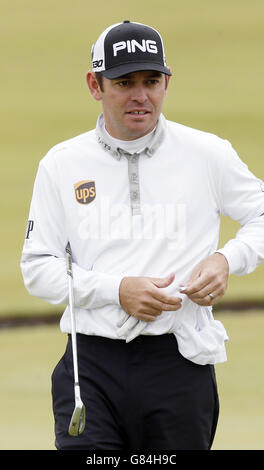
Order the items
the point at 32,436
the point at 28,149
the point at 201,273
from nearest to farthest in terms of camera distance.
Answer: the point at 201,273 < the point at 32,436 < the point at 28,149

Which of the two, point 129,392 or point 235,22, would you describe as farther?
point 235,22

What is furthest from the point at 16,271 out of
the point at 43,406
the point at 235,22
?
the point at 235,22

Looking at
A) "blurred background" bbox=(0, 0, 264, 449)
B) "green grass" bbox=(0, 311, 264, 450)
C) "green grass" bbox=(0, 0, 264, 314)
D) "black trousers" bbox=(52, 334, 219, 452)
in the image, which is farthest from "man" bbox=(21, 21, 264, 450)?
"green grass" bbox=(0, 0, 264, 314)

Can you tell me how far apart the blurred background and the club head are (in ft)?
9.49

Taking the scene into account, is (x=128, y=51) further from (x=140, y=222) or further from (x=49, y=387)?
(x=49, y=387)

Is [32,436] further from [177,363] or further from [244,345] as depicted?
[177,363]

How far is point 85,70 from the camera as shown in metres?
8.04

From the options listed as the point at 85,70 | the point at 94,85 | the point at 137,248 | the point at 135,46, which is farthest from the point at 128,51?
the point at 85,70

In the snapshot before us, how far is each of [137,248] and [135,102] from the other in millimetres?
325

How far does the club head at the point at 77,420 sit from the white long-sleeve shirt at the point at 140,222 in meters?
0.17

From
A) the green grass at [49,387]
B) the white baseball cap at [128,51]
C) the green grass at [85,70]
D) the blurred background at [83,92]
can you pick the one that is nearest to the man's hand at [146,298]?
the white baseball cap at [128,51]

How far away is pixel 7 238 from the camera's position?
6.66 metres

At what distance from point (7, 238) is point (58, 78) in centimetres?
167

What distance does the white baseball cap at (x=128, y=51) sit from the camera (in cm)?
260
